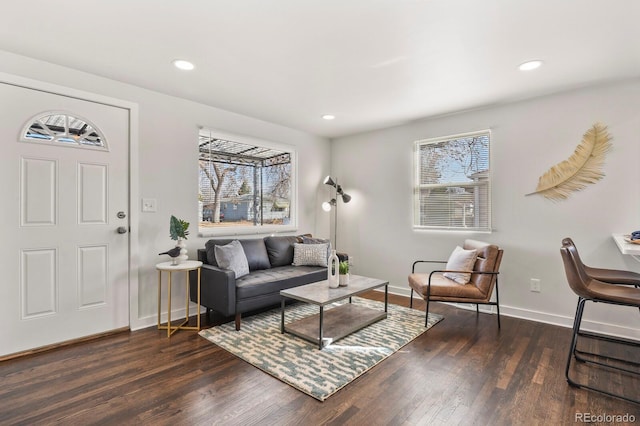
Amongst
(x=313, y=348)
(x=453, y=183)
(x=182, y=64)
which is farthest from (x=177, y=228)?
(x=453, y=183)

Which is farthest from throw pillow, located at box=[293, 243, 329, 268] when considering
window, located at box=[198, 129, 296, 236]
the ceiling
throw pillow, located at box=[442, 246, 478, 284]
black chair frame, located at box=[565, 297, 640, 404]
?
black chair frame, located at box=[565, 297, 640, 404]

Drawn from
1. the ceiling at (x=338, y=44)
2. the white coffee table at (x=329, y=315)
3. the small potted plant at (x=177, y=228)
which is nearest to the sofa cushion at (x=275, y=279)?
the white coffee table at (x=329, y=315)

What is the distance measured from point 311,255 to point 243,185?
1.31m

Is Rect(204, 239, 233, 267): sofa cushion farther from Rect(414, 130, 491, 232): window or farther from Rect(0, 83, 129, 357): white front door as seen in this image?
Rect(414, 130, 491, 232): window

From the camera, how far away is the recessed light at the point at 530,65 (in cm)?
246

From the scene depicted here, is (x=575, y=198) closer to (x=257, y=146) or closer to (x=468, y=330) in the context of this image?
(x=468, y=330)

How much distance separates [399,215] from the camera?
14.0ft

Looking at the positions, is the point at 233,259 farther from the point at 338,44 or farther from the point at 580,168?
the point at 580,168

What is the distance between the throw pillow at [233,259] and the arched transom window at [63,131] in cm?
144

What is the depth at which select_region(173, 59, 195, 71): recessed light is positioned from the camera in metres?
2.49

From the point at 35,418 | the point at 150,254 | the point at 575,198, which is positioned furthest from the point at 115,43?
the point at 575,198

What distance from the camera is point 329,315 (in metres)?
3.23

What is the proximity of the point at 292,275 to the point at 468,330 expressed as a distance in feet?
6.08

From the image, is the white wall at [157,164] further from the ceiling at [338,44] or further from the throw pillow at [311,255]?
the throw pillow at [311,255]
